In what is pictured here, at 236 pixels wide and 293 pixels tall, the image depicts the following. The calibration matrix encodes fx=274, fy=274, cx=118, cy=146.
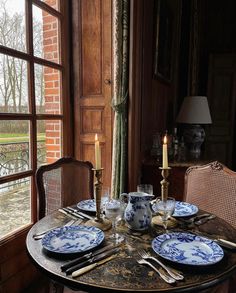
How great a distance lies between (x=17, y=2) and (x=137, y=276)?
1.73 m

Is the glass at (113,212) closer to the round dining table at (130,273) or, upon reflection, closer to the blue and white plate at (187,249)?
the round dining table at (130,273)

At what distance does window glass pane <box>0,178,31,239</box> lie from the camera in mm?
1695

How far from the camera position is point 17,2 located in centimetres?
173

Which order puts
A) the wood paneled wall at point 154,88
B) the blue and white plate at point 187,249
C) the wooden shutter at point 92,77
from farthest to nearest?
the wood paneled wall at point 154,88
the wooden shutter at point 92,77
the blue and white plate at point 187,249

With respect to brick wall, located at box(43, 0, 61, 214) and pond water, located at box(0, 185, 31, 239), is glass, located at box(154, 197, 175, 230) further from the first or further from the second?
brick wall, located at box(43, 0, 61, 214)

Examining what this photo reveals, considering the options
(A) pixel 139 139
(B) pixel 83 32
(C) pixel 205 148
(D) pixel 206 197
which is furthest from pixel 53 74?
(C) pixel 205 148

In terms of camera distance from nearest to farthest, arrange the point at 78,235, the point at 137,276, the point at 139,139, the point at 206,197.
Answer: the point at 137,276 < the point at 78,235 < the point at 206,197 < the point at 139,139

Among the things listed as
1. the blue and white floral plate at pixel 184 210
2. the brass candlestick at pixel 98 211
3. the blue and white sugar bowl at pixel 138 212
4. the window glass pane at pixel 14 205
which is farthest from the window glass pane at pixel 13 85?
the blue and white floral plate at pixel 184 210

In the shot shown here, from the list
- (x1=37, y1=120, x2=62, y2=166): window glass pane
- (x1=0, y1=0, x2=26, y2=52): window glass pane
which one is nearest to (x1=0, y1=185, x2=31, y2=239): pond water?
(x1=37, y1=120, x2=62, y2=166): window glass pane

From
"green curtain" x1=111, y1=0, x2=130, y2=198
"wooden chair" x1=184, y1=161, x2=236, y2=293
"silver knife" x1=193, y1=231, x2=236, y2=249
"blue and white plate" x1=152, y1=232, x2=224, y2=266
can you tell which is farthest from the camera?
"green curtain" x1=111, y1=0, x2=130, y2=198

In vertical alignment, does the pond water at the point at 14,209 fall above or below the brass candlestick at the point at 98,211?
below

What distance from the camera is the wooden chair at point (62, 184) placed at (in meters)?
1.45

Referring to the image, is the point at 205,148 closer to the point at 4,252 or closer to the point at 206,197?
the point at 206,197

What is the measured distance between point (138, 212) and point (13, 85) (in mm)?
1197
